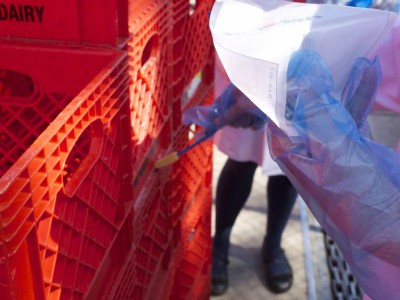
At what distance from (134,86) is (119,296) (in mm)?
412

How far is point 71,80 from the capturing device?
950 mm

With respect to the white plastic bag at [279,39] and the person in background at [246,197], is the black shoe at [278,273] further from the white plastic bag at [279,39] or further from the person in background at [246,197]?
the white plastic bag at [279,39]

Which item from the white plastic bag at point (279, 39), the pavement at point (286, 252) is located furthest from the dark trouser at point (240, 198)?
the white plastic bag at point (279, 39)

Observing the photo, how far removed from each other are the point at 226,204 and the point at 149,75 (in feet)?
3.23

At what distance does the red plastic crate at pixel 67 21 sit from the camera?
89 centimetres

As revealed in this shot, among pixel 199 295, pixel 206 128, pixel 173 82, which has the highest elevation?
pixel 173 82

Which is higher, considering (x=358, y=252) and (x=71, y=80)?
(x=71, y=80)

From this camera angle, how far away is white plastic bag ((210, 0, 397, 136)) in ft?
2.65

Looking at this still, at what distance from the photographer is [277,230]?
2.04 meters

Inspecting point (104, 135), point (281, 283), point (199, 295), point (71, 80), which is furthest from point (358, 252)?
point (281, 283)

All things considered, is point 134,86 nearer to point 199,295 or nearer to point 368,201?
point 368,201

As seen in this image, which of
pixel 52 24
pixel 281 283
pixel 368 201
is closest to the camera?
pixel 368 201

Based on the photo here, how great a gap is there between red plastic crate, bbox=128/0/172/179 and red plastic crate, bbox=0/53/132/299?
0.07m

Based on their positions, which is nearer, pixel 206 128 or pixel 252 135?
pixel 206 128
